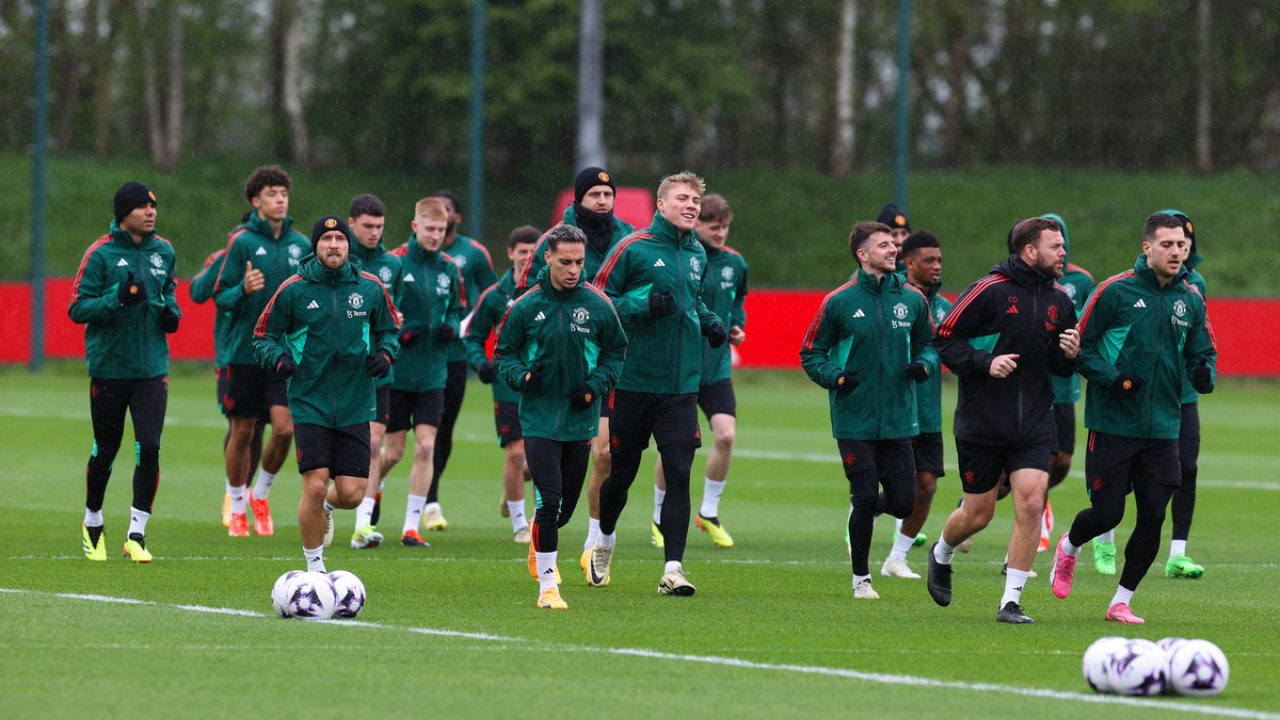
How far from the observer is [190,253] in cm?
4409

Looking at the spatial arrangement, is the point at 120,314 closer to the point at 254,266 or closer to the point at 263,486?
the point at 254,266

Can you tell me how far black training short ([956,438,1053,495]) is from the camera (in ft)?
34.3

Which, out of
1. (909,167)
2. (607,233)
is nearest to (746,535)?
(607,233)

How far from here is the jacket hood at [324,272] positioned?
11414 millimetres

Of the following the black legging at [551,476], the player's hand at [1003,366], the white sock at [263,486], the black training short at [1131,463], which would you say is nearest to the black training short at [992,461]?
the black training short at [1131,463]

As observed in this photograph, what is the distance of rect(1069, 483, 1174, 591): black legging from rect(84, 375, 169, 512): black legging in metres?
5.99

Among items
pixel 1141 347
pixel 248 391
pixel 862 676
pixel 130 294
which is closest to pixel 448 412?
pixel 248 391

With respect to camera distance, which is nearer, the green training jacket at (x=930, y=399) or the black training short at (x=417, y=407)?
the green training jacket at (x=930, y=399)

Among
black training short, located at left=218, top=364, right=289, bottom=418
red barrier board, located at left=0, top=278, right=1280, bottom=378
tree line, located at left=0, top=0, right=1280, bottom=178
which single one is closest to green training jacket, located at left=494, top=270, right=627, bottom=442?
black training short, located at left=218, top=364, right=289, bottom=418

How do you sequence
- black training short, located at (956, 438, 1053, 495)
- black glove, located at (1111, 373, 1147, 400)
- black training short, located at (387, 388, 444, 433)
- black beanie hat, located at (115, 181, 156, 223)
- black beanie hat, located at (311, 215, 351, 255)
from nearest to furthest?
black glove, located at (1111, 373, 1147, 400), black training short, located at (956, 438, 1053, 495), black beanie hat, located at (311, 215, 351, 255), black beanie hat, located at (115, 181, 156, 223), black training short, located at (387, 388, 444, 433)

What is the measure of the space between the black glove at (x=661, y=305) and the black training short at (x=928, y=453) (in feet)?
7.41

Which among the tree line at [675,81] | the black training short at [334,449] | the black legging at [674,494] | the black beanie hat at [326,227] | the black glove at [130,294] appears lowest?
the black legging at [674,494]

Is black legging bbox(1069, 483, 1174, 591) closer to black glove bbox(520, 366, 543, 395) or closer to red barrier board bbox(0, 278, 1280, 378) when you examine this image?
black glove bbox(520, 366, 543, 395)

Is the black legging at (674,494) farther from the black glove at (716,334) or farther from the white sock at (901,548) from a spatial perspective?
the white sock at (901,548)
